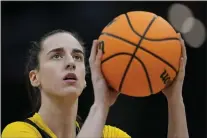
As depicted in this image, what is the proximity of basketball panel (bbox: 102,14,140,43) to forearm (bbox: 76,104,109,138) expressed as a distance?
45cm

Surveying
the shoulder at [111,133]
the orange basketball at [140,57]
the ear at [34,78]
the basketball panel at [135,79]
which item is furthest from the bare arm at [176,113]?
the ear at [34,78]

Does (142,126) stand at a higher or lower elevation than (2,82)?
lower

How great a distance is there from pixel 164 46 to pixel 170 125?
60 centimetres

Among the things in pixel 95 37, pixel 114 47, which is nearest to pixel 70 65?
pixel 114 47

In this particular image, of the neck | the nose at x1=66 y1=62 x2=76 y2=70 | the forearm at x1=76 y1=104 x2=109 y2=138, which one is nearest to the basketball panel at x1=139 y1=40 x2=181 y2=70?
the forearm at x1=76 y1=104 x2=109 y2=138

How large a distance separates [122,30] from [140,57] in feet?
0.69

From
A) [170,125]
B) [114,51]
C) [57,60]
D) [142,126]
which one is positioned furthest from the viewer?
[142,126]

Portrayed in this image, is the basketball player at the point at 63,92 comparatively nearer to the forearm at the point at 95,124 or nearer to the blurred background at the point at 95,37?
the forearm at the point at 95,124

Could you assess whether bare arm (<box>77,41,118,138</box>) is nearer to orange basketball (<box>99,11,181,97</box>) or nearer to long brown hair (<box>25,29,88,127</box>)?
orange basketball (<box>99,11,181,97</box>)

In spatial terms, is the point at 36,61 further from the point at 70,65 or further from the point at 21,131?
the point at 21,131

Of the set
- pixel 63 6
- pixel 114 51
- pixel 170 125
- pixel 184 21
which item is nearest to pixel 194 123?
pixel 184 21

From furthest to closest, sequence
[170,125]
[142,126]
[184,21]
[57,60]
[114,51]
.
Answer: [184,21]
[142,126]
[57,60]
[170,125]
[114,51]

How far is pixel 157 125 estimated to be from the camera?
6.77m

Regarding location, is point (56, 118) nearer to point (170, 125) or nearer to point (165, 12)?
point (170, 125)
